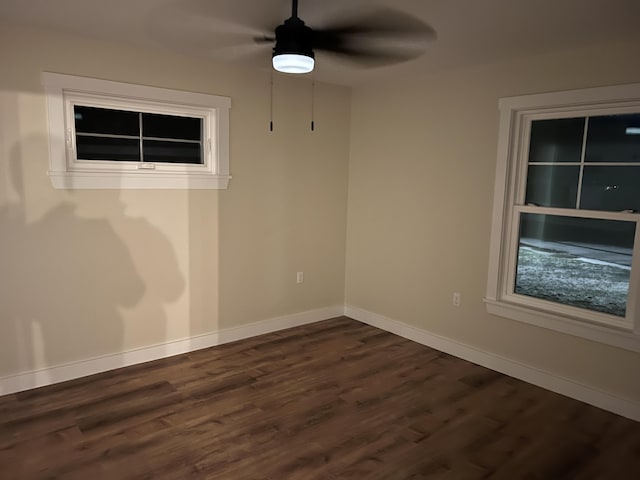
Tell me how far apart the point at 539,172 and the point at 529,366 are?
1.47 m

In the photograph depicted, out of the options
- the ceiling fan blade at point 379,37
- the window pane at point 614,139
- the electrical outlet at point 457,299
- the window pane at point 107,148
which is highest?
the ceiling fan blade at point 379,37

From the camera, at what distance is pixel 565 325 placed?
3.32m

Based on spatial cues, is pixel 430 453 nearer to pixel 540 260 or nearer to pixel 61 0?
pixel 540 260

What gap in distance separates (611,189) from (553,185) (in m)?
0.39

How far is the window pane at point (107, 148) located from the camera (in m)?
3.36

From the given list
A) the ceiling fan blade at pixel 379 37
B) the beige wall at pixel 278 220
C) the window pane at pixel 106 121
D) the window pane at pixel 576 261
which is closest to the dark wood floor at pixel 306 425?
the beige wall at pixel 278 220

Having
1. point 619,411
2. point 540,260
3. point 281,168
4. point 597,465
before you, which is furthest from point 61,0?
point 619,411

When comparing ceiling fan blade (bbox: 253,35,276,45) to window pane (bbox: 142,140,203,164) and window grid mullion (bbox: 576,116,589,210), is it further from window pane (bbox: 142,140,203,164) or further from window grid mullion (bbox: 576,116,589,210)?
window grid mullion (bbox: 576,116,589,210)

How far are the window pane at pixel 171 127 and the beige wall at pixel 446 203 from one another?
1.66 meters

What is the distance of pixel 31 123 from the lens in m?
3.07

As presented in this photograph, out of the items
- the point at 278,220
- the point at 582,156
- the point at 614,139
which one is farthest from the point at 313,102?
the point at 614,139

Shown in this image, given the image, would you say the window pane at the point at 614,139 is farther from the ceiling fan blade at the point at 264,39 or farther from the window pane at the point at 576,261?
the ceiling fan blade at the point at 264,39

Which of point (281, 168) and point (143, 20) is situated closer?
point (143, 20)

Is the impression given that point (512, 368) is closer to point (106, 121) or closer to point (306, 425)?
point (306, 425)
